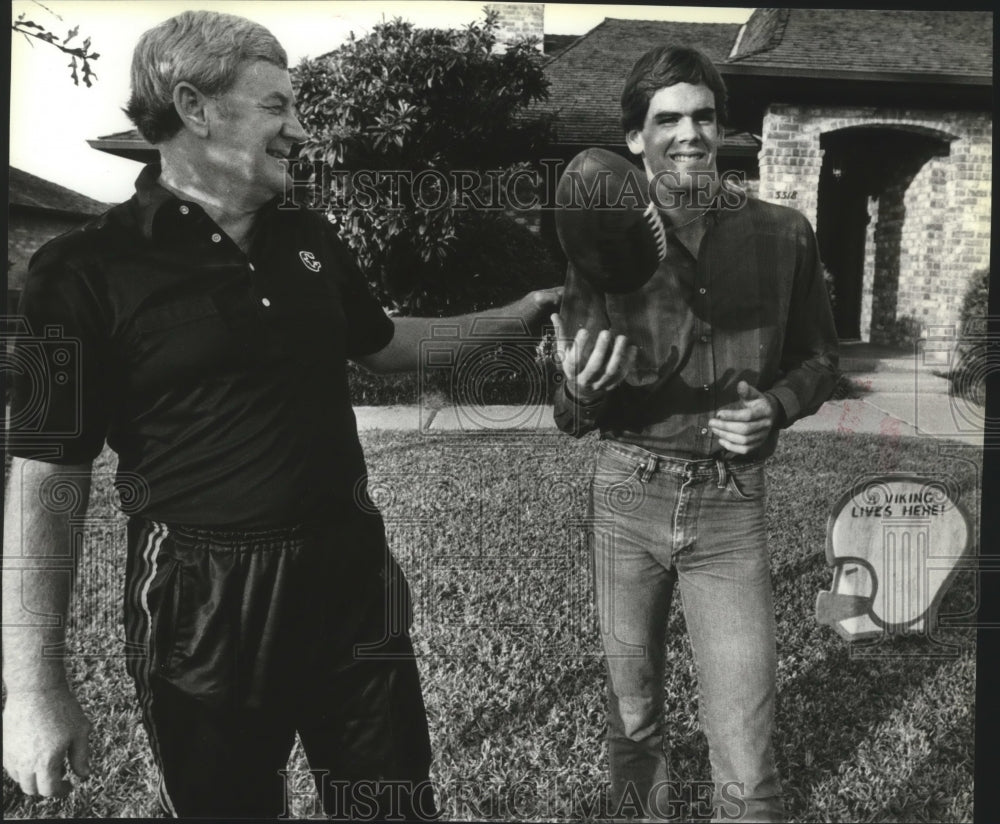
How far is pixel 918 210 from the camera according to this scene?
111 inches

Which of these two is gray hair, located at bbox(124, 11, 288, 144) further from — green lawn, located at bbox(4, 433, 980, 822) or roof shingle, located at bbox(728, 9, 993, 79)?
roof shingle, located at bbox(728, 9, 993, 79)

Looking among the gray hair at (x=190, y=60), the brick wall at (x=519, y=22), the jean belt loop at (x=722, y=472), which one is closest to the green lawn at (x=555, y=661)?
the jean belt loop at (x=722, y=472)

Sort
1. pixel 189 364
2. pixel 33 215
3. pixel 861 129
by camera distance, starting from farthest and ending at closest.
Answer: pixel 861 129 < pixel 33 215 < pixel 189 364

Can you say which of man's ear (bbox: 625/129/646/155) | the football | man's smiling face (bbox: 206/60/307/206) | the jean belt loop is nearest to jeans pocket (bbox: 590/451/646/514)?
the jean belt loop

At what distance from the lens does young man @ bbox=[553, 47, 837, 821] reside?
8.05 feet

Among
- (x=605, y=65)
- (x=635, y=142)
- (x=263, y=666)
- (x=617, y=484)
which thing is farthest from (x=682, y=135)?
(x=263, y=666)

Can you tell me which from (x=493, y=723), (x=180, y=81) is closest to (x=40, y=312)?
(x=180, y=81)

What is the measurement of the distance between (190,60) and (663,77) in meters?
1.23

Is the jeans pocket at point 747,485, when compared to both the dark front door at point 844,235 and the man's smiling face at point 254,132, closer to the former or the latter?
the dark front door at point 844,235

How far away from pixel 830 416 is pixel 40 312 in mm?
2128

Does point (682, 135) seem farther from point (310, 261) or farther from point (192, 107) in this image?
point (192, 107)

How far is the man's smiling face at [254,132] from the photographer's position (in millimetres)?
2385

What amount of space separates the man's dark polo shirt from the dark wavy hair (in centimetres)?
95

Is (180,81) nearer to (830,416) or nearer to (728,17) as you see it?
(728,17)
